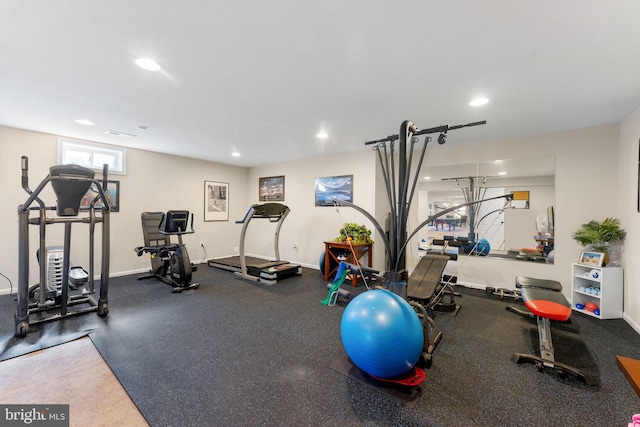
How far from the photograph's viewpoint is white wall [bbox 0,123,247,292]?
13.0 feet

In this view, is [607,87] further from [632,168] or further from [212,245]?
[212,245]

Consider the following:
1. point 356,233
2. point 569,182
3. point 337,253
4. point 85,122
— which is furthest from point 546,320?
point 85,122

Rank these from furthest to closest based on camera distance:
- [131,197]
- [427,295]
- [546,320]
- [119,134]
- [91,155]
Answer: [131,197]
[91,155]
[119,134]
[427,295]
[546,320]

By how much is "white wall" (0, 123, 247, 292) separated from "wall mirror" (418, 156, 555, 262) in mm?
5179

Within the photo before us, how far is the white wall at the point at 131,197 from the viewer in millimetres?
3961

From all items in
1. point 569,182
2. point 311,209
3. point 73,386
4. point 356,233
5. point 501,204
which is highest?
point 569,182

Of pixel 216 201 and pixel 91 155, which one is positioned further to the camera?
pixel 216 201

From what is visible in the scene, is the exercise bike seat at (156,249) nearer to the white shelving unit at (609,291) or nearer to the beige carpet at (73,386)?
the beige carpet at (73,386)

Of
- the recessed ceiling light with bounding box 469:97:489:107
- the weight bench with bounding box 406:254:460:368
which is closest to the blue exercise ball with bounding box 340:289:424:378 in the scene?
the weight bench with bounding box 406:254:460:368

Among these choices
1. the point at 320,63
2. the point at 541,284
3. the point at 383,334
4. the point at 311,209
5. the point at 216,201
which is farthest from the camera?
the point at 216,201

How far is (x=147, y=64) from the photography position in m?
2.22

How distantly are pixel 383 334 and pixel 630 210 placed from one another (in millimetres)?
3705

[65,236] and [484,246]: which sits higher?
[65,236]

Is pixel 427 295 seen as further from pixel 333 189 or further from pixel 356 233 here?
pixel 333 189
